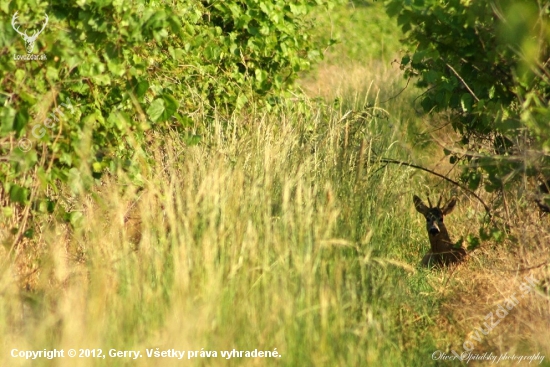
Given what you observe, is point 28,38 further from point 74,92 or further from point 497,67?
point 497,67

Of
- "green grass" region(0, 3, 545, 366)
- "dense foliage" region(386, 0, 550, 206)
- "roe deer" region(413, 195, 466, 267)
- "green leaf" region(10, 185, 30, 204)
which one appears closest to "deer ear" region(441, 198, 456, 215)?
"roe deer" region(413, 195, 466, 267)

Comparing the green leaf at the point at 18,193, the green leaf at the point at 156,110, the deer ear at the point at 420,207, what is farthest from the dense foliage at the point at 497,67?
the green leaf at the point at 18,193

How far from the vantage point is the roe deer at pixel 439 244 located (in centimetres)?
734

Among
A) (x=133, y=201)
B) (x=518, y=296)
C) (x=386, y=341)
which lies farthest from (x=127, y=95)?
(x=518, y=296)

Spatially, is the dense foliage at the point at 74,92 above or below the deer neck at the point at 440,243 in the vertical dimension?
above

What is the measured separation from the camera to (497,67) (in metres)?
5.97

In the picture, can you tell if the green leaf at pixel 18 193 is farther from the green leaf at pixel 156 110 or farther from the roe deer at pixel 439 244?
the roe deer at pixel 439 244

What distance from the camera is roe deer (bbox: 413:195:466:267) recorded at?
24.1ft

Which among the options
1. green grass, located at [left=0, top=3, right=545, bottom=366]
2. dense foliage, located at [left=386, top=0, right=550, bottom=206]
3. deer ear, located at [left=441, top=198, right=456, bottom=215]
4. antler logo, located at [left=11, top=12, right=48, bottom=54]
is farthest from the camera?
deer ear, located at [left=441, top=198, right=456, bottom=215]

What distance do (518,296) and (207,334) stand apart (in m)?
2.21

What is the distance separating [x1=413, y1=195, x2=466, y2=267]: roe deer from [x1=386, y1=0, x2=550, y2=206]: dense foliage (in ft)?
3.46

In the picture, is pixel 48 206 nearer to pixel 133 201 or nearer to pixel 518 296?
pixel 133 201

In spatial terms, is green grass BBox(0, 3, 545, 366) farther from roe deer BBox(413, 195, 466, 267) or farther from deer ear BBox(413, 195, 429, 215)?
deer ear BBox(413, 195, 429, 215)

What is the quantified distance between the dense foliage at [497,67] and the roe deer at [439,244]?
1.05m
